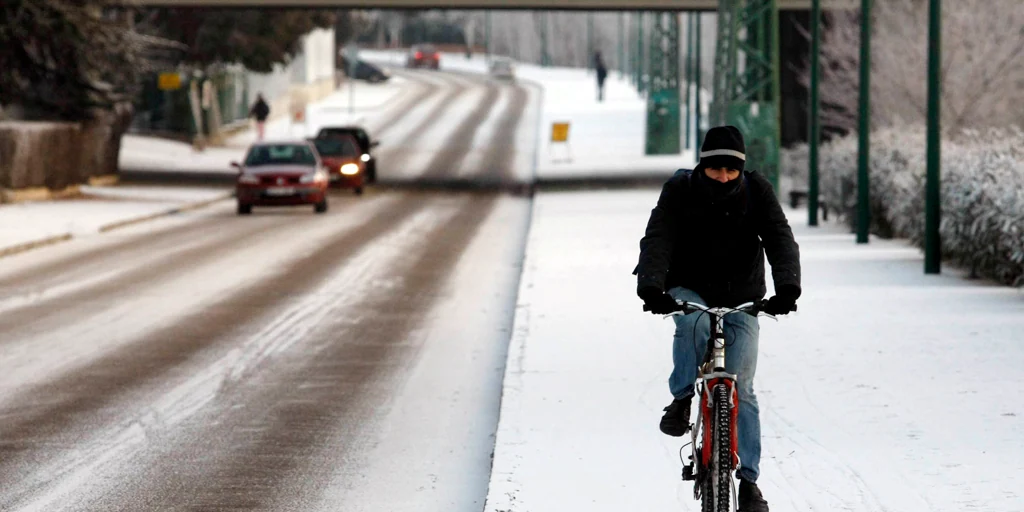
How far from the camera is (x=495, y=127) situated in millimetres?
75688

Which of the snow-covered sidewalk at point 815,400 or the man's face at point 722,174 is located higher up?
the man's face at point 722,174

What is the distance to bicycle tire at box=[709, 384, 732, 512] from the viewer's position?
24.1 ft

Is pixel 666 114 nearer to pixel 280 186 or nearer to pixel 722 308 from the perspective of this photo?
pixel 280 186

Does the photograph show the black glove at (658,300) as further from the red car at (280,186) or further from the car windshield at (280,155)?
the car windshield at (280,155)

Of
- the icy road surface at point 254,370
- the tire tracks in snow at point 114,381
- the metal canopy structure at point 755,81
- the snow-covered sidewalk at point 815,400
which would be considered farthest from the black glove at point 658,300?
the metal canopy structure at point 755,81

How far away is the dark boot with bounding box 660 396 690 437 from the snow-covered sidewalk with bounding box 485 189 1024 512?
63 cm

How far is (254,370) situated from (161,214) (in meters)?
22.0

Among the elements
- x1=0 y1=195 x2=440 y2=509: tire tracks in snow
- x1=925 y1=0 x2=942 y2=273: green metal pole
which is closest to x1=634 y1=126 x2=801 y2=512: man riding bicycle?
x1=0 y1=195 x2=440 y2=509: tire tracks in snow

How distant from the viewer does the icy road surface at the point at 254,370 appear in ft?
31.9

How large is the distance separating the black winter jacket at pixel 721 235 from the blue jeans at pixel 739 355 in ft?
0.28

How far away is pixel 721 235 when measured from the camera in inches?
303

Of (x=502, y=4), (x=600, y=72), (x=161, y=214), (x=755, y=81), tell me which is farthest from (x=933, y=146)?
(x=600, y=72)

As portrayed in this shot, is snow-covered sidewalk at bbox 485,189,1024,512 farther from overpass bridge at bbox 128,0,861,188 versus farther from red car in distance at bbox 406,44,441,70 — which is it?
red car in distance at bbox 406,44,441,70

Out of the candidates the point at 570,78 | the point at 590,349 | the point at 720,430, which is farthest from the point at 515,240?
the point at 570,78
